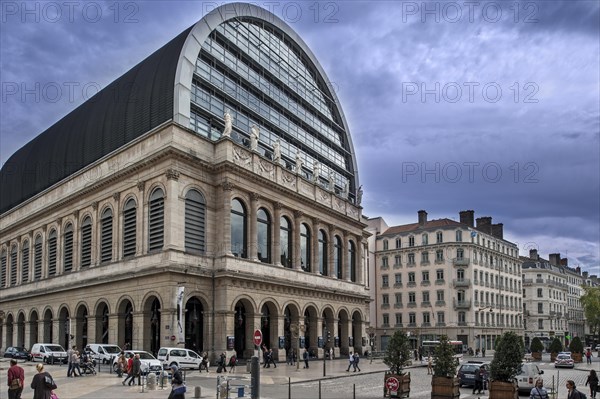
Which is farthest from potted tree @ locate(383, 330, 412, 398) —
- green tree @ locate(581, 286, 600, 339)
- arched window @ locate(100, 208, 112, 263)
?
green tree @ locate(581, 286, 600, 339)

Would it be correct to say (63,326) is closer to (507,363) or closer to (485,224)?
(507,363)

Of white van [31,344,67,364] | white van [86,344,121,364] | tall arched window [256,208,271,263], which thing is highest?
tall arched window [256,208,271,263]

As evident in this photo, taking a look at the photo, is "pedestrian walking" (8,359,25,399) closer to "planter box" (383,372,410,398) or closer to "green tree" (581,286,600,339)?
"planter box" (383,372,410,398)

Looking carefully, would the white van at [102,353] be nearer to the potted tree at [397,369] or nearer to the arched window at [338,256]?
the potted tree at [397,369]

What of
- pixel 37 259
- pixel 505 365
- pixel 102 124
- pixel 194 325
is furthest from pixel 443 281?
pixel 505 365

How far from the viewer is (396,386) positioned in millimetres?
27016

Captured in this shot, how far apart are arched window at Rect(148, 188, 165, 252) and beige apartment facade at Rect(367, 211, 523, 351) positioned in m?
49.3

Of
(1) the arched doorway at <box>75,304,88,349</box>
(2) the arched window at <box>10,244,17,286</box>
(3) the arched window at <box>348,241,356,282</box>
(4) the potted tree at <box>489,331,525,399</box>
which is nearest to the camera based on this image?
(4) the potted tree at <box>489,331,525,399</box>

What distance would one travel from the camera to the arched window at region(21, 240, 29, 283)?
2669 inches

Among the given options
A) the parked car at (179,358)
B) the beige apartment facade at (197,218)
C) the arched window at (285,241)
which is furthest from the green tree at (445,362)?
the arched window at (285,241)

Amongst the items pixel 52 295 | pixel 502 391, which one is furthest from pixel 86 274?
pixel 502 391

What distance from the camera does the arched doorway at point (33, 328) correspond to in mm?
63219

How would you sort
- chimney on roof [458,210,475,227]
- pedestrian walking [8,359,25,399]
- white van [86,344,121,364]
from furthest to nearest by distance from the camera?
chimney on roof [458,210,475,227] → white van [86,344,121,364] → pedestrian walking [8,359,25,399]

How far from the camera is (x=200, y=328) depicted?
49.2 metres
